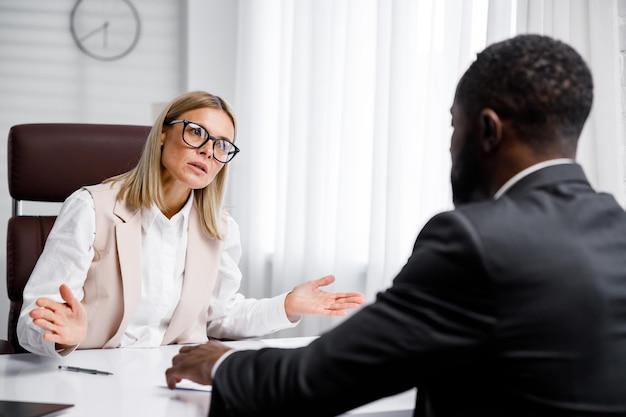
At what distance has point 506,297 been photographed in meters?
0.86

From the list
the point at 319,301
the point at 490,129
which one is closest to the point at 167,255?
the point at 319,301

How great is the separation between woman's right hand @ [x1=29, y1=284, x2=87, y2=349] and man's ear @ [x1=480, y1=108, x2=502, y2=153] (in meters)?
0.91

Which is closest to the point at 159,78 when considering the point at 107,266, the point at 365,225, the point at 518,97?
the point at 365,225

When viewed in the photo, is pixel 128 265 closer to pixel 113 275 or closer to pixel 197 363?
pixel 113 275

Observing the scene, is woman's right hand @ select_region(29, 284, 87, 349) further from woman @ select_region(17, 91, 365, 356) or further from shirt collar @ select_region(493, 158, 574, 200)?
shirt collar @ select_region(493, 158, 574, 200)

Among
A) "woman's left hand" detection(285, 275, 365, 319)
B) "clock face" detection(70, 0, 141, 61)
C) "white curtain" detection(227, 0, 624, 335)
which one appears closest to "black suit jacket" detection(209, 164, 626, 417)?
"woman's left hand" detection(285, 275, 365, 319)

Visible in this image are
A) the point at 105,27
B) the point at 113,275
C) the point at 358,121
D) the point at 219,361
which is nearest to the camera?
the point at 219,361

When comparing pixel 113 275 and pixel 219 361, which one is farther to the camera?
pixel 113 275

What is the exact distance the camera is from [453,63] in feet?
8.68

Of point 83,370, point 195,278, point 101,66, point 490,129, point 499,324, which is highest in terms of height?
point 101,66

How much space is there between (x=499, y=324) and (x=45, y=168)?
1.75 metres

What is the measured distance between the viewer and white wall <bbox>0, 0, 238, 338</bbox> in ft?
13.1

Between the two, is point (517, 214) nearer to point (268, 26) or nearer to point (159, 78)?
point (268, 26)

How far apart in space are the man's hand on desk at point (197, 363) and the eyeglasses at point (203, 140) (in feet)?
2.65
